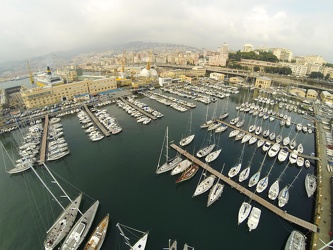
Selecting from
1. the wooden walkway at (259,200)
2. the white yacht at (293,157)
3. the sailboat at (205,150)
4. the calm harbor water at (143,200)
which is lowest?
the calm harbor water at (143,200)

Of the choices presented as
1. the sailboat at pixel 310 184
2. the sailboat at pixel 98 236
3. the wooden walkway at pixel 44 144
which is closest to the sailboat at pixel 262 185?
the sailboat at pixel 310 184

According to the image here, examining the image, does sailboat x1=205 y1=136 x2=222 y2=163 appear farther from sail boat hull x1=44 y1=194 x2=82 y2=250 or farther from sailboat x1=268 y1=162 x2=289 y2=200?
sail boat hull x1=44 y1=194 x2=82 y2=250

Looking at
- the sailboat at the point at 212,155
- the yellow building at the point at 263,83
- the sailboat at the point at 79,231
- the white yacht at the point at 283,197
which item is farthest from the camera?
the yellow building at the point at 263,83

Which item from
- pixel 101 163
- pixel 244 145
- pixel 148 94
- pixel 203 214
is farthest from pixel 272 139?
pixel 148 94

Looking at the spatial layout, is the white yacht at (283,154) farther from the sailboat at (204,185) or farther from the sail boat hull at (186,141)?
the sail boat hull at (186,141)

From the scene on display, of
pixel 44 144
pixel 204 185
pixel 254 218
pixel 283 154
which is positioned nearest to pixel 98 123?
pixel 44 144

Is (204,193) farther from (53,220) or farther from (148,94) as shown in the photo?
(148,94)
